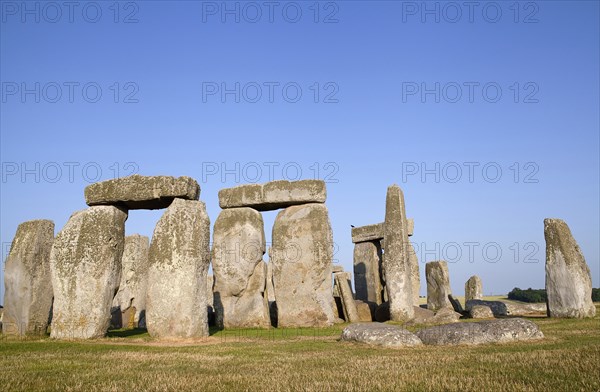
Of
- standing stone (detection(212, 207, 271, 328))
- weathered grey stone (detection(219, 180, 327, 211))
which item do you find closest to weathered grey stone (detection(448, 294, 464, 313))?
weathered grey stone (detection(219, 180, 327, 211))

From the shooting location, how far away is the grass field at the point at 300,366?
5.63m

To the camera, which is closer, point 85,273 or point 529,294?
point 85,273

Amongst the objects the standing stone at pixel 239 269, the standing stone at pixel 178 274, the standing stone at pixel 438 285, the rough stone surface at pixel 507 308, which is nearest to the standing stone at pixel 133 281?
the standing stone at pixel 239 269

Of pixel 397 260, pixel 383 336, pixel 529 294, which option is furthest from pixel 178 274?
pixel 529 294

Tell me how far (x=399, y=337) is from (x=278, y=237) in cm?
776

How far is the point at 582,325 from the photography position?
12.3 meters

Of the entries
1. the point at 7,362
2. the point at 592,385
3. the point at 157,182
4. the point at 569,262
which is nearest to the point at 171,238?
the point at 157,182

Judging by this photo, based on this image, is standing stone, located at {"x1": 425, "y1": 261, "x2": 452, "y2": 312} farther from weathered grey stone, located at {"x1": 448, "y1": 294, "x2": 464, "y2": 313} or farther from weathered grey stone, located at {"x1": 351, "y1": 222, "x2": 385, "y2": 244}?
weathered grey stone, located at {"x1": 351, "y1": 222, "x2": 385, "y2": 244}

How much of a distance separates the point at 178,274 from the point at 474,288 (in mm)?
17532

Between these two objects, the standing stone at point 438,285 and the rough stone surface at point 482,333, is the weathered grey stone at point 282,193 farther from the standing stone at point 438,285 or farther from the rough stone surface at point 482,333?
the standing stone at point 438,285

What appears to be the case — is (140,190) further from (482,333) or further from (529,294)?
(529,294)

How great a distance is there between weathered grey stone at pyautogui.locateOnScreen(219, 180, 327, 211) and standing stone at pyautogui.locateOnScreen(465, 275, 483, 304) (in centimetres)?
1191

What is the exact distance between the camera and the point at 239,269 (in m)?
16.2

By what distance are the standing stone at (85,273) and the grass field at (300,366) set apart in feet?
3.53
